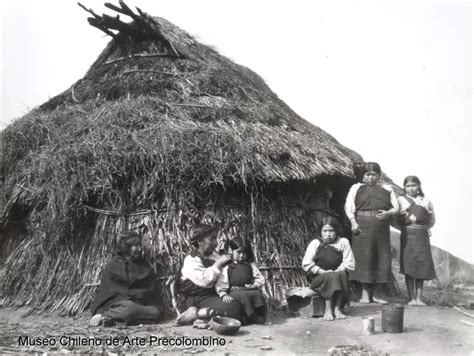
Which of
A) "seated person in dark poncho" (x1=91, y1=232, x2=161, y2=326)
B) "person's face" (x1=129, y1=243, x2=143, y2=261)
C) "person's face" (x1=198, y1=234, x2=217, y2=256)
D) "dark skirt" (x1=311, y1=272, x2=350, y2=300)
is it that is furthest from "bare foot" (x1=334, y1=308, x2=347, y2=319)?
"person's face" (x1=129, y1=243, x2=143, y2=261)

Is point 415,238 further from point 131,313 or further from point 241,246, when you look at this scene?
point 131,313

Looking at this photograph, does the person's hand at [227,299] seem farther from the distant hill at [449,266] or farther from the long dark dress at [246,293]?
the distant hill at [449,266]

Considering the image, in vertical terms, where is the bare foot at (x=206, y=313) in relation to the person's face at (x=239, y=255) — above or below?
below

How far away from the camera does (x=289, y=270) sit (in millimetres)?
6402

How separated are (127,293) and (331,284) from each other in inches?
85.6

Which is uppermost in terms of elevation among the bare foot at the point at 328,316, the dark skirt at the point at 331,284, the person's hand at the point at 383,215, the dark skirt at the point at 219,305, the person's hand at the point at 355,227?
the person's hand at the point at 383,215

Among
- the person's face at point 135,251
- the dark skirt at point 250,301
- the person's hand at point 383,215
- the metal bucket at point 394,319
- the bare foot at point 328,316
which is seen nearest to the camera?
the metal bucket at point 394,319

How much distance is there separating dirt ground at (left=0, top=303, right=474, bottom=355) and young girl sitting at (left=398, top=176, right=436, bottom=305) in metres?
0.55

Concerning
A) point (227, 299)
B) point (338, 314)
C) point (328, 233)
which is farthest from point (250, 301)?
point (328, 233)

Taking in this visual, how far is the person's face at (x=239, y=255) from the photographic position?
5555 millimetres

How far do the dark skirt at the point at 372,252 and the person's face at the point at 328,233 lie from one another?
0.80 m

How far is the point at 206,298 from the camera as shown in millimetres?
5363

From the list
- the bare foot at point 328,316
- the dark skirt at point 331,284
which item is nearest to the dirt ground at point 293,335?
the bare foot at point 328,316

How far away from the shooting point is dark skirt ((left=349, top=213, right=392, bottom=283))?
21.1 feet
